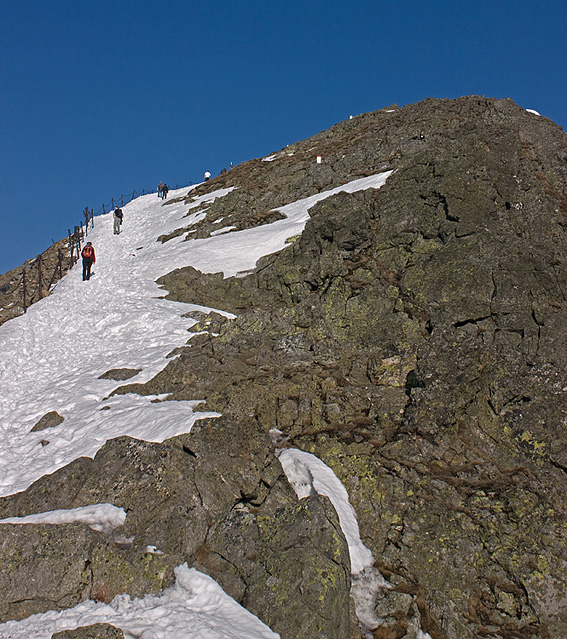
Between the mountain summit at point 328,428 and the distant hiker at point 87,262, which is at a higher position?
the distant hiker at point 87,262

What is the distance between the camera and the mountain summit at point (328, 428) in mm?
7840

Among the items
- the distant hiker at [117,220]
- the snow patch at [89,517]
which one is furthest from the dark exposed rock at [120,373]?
the distant hiker at [117,220]

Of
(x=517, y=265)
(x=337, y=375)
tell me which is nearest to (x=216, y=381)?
(x=337, y=375)

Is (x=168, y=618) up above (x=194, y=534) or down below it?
below

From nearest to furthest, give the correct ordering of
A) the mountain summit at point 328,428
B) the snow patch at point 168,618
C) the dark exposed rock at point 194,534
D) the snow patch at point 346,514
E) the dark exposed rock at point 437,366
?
the snow patch at point 168,618
the dark exposed rock at point 194,534
the mountain summit at point 328,428
the snow patch at point 346,514
the dark exposed rock at point 437,366

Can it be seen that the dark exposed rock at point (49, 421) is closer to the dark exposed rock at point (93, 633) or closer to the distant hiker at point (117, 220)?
the dark exposed rock at point (93, 633)

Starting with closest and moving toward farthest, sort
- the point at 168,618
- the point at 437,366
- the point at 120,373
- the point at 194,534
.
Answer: the point at 168,618
the point at 194,534
the point at 437,366
the point at 120,373

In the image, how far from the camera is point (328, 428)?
11.6m

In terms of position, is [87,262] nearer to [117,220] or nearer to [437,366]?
[117,220]

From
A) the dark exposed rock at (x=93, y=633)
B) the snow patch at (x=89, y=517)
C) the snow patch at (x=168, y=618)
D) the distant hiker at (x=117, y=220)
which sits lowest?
the snow patch at (x=168, y=618)

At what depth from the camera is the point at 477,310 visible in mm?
13484

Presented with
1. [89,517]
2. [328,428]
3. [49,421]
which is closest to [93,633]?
[89,517]

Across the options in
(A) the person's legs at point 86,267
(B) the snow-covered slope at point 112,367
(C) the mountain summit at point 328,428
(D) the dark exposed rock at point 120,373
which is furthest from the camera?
(A) the person's legs at point 86,267

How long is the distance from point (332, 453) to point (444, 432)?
98.9 inches
